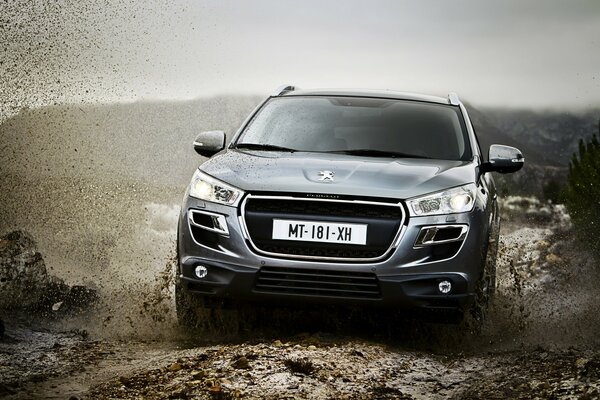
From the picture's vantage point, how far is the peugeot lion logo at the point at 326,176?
20.9ft

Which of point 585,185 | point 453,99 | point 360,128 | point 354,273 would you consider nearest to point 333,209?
point 354,273

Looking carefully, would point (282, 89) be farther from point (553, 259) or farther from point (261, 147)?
point (553, 259)

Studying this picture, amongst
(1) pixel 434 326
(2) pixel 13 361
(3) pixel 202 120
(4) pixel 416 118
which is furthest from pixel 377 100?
(3) pixel 202 120

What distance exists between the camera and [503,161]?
23.9ft

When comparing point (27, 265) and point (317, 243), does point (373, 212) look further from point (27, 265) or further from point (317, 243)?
point (27, 265)

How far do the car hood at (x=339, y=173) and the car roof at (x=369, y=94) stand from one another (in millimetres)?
1309

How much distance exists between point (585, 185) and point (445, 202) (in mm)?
39044

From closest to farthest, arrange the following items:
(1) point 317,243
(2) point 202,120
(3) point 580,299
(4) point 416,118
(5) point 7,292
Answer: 1. (1) point 317,243
2. (4) point 416,118
3. (5) point 7,292
4. (3) point 580,299
5. (2) point 202,120

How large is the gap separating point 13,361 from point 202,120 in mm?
72353

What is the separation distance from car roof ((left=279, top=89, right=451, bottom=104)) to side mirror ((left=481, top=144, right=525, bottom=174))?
1.01 meters

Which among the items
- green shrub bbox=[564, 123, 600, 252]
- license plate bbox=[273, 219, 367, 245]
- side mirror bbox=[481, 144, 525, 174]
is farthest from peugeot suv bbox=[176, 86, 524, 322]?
green shrub bbox=[564, 123, 600, 252]

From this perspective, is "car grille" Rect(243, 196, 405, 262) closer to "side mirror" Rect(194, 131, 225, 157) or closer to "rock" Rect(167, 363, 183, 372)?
"rock" Rect(167, 363, 183, 372)

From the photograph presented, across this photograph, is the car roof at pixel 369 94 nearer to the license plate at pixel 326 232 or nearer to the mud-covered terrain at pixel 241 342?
the mud-covered terrain at pixel 241 342

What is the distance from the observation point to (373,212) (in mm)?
6164
